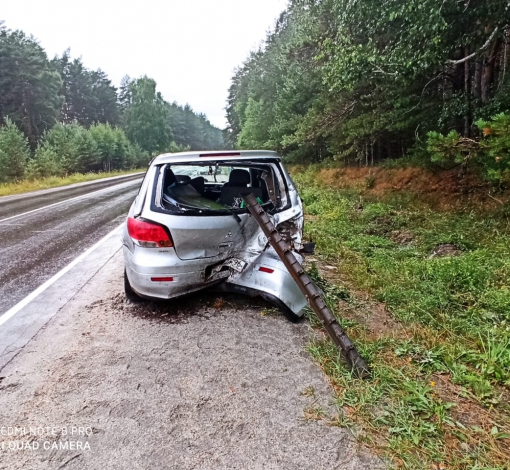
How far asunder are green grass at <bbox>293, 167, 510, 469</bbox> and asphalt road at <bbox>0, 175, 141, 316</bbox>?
3.92 meters

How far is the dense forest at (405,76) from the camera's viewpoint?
591 cm

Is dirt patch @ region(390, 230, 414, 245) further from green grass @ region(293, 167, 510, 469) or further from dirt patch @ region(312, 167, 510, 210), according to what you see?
dirt patch @ region(312, 167, 510, 210)

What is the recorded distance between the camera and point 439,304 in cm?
388

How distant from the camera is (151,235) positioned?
3.26 metres

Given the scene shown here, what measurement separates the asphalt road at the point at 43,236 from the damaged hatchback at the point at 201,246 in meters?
1.97

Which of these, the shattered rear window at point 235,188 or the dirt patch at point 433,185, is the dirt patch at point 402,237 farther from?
the shattered rear window at point 235,188

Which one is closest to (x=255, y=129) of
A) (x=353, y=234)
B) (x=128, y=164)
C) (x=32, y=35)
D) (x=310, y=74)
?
(x=310, y=74)

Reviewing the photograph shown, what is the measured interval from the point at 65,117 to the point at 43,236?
6333cm

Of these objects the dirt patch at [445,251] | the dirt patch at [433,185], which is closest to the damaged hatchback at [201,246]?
the dirt patch at [445,251]

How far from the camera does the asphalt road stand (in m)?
4.94

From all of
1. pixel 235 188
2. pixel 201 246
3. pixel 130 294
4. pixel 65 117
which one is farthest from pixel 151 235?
pixel 65 117

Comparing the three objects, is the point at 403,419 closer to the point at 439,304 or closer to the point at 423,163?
the point at 439,304

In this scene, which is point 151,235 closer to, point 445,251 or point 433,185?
point 445,251

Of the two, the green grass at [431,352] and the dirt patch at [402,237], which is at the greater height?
the green grass at [431,352]
